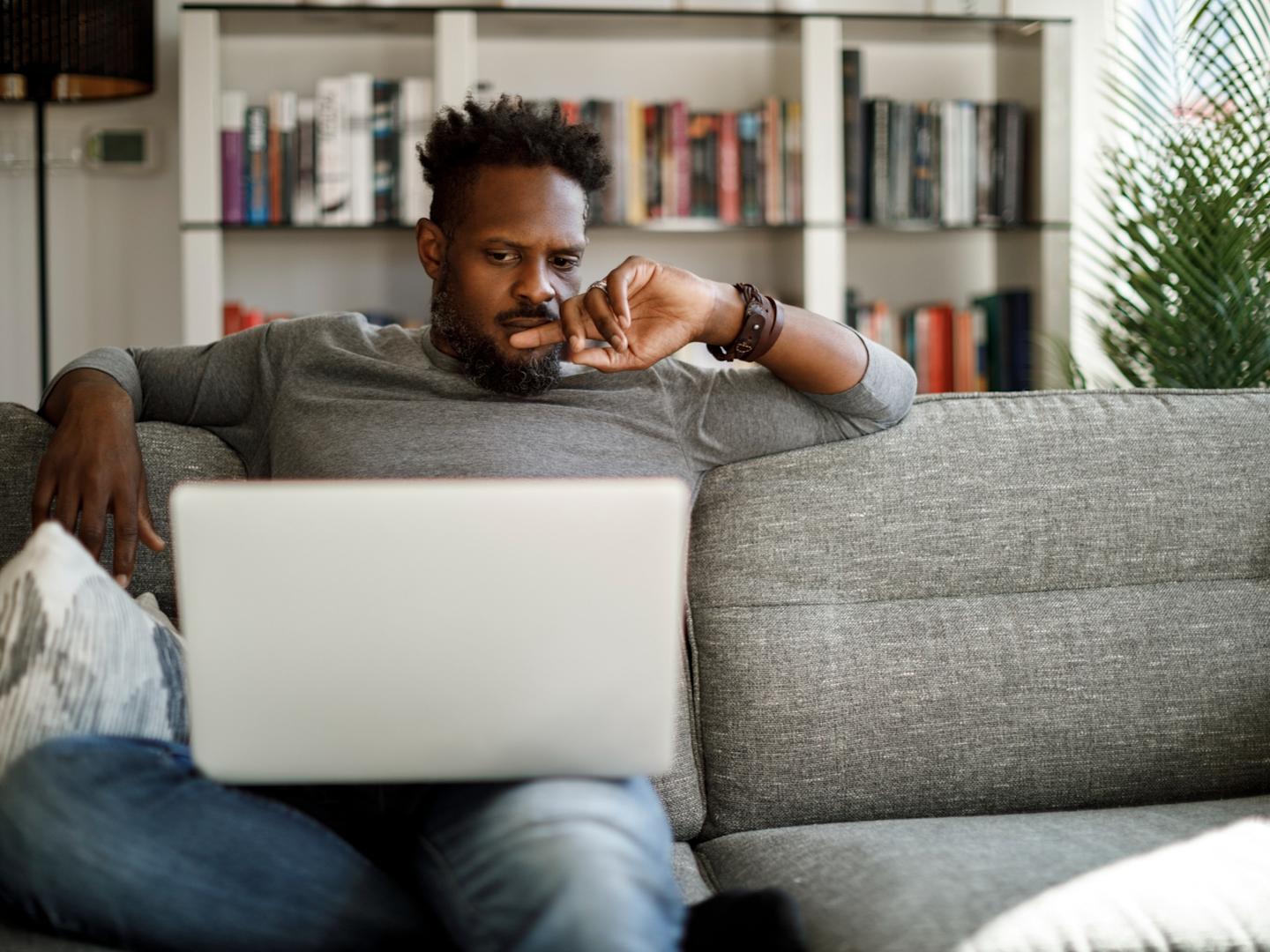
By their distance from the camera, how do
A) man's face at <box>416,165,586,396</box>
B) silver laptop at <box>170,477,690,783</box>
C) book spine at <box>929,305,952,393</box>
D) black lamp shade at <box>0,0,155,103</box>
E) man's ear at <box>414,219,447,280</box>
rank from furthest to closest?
book spine at <box>929,305,952,393</box> → black lamp shade at <box>0,0,155,103</box> → man's ear at <box>414,219,447,280</box> → man's face at <box>416,165,586,396</box> → silver laptop at <box>170,477,690,783</box>

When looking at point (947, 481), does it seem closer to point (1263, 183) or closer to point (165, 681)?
point (165, 681)

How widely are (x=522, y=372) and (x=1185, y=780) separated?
3.08ft

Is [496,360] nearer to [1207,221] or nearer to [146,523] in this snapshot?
[146,523]

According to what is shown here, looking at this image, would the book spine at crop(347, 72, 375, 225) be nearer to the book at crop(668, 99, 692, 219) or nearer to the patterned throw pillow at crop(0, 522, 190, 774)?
the book at crop(668, 99, 692, 219)

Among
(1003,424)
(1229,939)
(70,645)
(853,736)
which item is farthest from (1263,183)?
(70,645)

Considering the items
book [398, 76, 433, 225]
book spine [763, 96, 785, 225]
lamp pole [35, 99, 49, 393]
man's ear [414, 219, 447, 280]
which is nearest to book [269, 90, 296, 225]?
book [398, 76, 433, 225]

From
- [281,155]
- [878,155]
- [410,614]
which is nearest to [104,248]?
[281,155]

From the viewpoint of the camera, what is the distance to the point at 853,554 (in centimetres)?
156

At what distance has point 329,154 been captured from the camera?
292 cm

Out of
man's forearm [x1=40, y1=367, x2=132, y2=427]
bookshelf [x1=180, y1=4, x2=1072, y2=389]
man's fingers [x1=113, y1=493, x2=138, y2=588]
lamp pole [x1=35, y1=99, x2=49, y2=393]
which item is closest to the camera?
man's fingers [x1=113, y1=493, x2=138, y2=588]

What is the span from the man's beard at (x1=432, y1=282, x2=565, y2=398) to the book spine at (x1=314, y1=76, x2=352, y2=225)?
1348 mm

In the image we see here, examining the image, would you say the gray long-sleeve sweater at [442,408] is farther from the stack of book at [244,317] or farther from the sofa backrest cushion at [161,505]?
the stack of book at [244,317]

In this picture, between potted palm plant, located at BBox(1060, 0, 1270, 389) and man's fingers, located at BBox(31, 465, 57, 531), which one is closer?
man's fingers, located at BBox(31, 465, 57, 531)

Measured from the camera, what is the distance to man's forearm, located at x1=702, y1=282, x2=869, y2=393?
1.55 m
